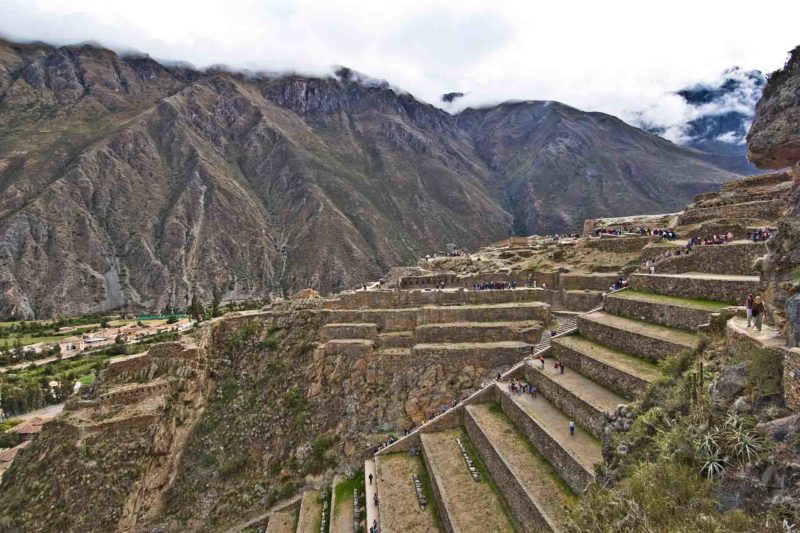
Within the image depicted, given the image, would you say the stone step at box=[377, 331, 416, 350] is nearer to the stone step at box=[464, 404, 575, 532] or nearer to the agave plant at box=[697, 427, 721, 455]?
the stone step at box=[464, 404, 575, 532]

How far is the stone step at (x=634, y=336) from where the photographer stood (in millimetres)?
12656

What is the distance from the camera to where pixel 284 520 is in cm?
1923

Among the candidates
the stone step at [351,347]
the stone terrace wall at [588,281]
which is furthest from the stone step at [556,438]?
the stone terrace wall at [588,281]

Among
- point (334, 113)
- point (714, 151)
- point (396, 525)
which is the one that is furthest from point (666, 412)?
point (714, 151)

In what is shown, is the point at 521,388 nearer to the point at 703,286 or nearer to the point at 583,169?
the point at 703,286

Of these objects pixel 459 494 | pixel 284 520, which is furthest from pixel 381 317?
pixel 459 494

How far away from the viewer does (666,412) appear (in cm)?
782

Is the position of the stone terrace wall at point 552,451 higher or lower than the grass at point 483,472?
higher

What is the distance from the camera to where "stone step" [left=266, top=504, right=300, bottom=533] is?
61.1 ft

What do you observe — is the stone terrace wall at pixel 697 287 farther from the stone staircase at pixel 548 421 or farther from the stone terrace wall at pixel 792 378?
the stone terrace wall at pixel 792 378

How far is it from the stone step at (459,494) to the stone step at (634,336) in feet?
20.6

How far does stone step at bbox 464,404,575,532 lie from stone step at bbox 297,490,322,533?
750 cm

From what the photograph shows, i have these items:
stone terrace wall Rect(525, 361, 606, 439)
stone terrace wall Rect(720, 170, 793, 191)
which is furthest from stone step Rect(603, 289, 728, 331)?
stone terrace wall Rect(720, 170, 793, 191)

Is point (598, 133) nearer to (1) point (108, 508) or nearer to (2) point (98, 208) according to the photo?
(2) point (98, 208)
